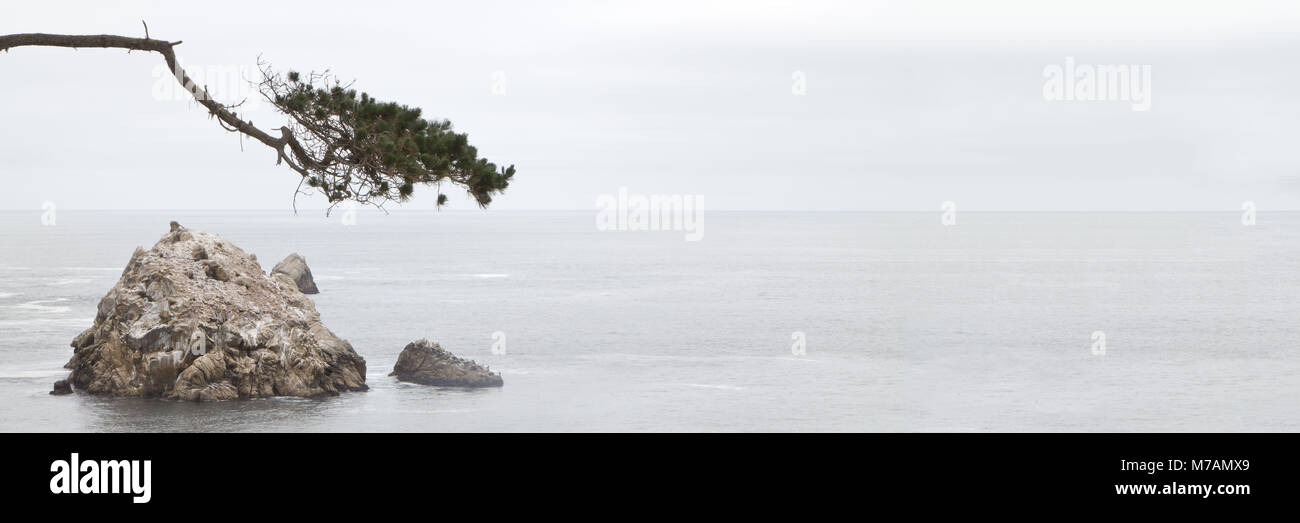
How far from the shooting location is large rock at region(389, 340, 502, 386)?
59.3 meters

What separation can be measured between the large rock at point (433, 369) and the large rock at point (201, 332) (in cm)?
698

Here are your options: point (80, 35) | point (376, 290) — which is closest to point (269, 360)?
point (80, 35)

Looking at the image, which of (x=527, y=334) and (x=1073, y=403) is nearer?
(x=1073, y=403)

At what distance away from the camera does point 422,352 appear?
59.8 meters

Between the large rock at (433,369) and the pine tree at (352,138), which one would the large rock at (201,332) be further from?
the pine tree at (352,138)

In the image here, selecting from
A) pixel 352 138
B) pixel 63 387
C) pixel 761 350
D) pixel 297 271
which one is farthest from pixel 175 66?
pixel 297 271

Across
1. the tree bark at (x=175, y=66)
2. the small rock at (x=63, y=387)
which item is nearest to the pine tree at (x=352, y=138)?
the tree bark at (x=175, y=66)

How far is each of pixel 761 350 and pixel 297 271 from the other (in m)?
42.1

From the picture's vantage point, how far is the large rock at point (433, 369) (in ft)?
195

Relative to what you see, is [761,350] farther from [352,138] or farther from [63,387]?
[352,138]

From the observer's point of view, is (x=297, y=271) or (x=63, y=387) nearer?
(x=63, y=387)

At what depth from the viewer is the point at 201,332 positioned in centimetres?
4675
